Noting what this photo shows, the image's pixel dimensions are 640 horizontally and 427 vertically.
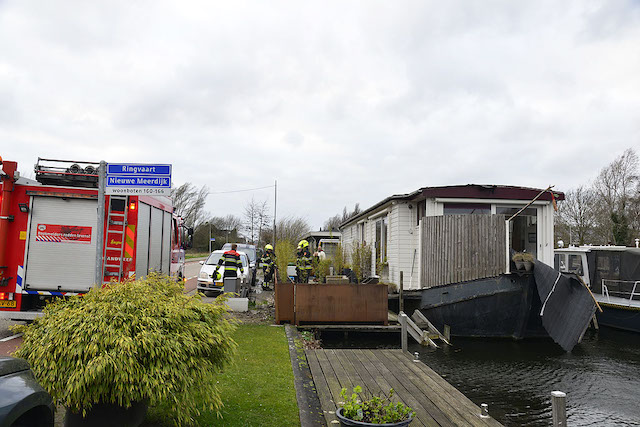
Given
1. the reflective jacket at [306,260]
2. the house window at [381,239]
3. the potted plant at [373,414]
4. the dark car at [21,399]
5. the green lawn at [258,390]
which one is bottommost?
the green lawn at [258,390]

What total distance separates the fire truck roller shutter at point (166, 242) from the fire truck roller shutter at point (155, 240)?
0.37m

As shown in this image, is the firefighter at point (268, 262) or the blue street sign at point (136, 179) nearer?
the blue street sign at point (136, 179)

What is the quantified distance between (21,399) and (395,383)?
5.32 meters

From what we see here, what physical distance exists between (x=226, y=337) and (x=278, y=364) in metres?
3.23

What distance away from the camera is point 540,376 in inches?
407

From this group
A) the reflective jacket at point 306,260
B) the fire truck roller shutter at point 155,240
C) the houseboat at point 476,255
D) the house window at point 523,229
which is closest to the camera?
the fire truck roller shutter at point 155,240

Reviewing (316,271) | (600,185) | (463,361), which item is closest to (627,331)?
(463,361)

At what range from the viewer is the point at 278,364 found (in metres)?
7.66

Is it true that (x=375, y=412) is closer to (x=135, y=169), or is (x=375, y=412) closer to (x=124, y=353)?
(x=124, y=353)

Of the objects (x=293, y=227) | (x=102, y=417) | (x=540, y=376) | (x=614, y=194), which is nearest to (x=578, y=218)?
(x=614, y=194)

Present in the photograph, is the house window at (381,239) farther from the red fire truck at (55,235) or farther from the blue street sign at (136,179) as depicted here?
the blue street sign at (136,179)

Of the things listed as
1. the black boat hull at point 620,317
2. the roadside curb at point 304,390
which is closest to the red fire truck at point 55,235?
the roadside curb at point 304,390

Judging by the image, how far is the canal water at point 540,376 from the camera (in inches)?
316

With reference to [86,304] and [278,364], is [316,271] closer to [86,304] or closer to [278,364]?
[278,364]
